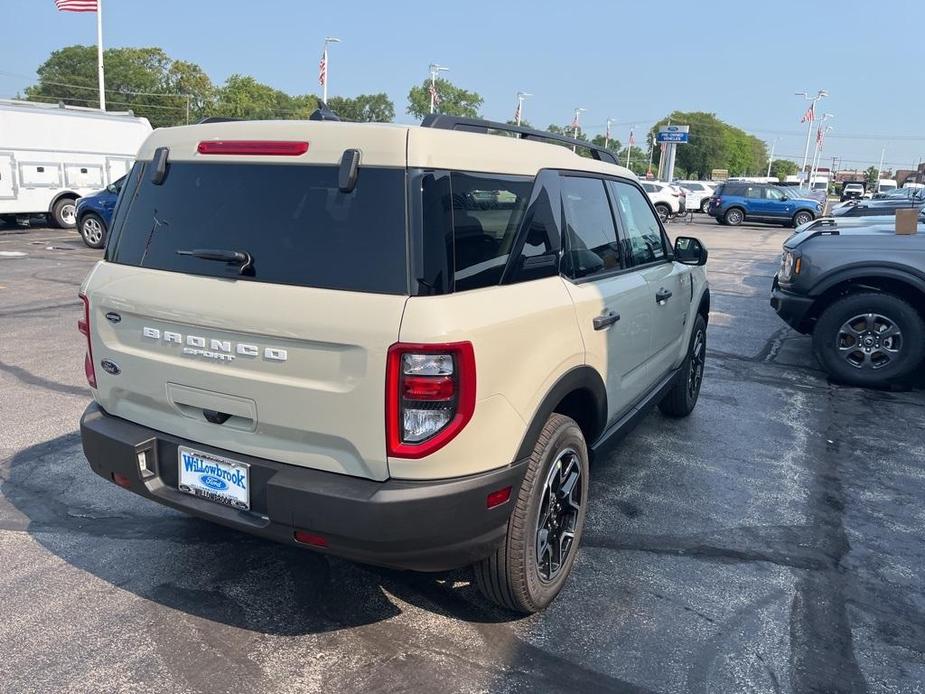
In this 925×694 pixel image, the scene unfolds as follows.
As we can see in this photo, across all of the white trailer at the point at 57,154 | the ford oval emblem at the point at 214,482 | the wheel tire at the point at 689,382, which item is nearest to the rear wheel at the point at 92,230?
the white trailer at the point at 57,154

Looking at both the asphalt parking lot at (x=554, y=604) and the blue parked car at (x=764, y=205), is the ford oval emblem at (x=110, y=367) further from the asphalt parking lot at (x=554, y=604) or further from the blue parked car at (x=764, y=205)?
the blue parked car at (x=764, y=205)

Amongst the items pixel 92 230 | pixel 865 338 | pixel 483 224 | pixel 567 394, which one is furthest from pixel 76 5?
pixel 567 394

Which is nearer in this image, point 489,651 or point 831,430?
point 489,651

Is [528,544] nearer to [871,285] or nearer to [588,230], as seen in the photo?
[588,230]

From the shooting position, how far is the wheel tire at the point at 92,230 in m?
14.9

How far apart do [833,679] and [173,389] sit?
268cm

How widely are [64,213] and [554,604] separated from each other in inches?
766

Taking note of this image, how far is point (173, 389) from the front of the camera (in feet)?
8.76

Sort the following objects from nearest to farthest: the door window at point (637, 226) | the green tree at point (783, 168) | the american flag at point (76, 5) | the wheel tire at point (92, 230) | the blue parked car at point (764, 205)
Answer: the door window at point (637, 226), the wheel tire at point (92, 230), the american flag at point (76, 5), the blue parked car at point (764, 205), the green tree at point (783, 168)

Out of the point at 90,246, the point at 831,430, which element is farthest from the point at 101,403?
the point at 90,246

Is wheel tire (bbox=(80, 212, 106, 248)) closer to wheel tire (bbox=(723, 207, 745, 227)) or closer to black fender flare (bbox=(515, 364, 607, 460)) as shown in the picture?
black fender flare (bbox=(515, 364, 607, 460))

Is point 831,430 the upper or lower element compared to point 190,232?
lower

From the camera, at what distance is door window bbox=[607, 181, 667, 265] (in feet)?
12.8

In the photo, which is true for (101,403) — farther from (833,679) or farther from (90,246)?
(90,246)
